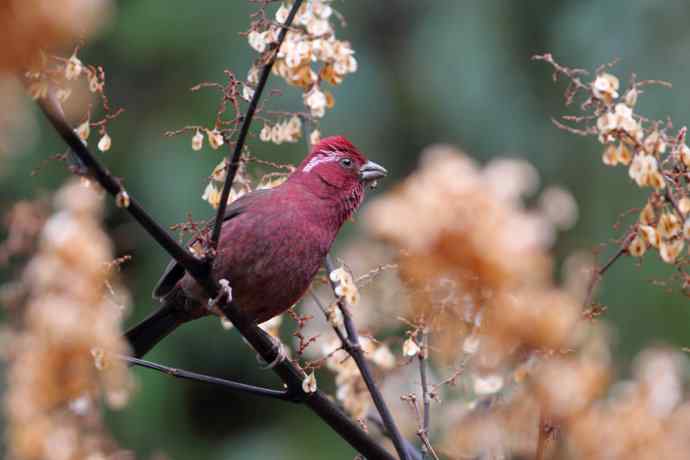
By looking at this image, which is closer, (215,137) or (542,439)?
(542,439)

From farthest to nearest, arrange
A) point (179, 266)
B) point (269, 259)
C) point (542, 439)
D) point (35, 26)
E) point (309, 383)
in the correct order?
point (179, 266) < point (269, 259) < point (309, 383) < point (542, 439) < point (35, 26)

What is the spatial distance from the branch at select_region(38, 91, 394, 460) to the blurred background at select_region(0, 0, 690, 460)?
2.13 m

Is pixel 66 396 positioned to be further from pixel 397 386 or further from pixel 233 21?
pixel 233 21

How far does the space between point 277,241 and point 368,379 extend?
1.14 m

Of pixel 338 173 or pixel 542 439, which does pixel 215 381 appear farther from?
pixel 338 173

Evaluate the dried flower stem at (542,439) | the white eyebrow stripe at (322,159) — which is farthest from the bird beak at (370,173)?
the dried flower stem at (542,439)

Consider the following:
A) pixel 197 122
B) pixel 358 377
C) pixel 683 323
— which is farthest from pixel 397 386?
pixel 197 122

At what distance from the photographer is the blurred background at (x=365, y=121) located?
5.52m

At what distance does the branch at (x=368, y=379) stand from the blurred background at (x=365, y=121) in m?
2.24

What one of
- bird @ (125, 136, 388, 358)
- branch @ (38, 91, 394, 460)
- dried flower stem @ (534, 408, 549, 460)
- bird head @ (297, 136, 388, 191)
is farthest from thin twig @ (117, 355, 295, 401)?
bird head @ (297, 136, 388, 191)

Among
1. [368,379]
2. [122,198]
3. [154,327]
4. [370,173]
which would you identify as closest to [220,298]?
[368,379]

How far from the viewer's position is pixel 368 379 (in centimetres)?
272

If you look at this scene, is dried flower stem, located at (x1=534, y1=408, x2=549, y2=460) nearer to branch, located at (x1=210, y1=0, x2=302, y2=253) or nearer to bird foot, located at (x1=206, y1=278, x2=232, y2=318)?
branch, located at (x1=210, y1=0, x2=302, y2=253)

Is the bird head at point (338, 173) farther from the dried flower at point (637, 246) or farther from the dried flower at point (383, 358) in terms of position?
the dried flower at point (637, 246)
